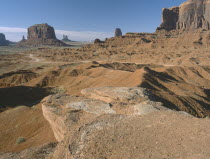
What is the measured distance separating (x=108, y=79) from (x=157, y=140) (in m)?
19.9

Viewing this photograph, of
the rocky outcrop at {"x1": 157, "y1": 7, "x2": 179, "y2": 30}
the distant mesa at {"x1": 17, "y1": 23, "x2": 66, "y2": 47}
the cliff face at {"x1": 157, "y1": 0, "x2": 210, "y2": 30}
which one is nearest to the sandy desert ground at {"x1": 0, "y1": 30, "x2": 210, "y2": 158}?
the cliff face at {"x1": 157, "y1": 0, "x2": 210, "y2": 30}

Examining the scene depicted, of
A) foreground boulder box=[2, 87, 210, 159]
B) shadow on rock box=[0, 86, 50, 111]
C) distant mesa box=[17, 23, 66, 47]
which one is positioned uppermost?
distant mesa box=[17, 23, 66, 47]

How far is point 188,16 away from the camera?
11250cm

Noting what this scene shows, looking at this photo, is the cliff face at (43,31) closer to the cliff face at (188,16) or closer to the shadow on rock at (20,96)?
the cliff face at (188,16)

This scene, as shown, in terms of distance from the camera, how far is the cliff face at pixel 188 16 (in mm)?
108675

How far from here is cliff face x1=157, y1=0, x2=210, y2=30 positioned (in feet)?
357

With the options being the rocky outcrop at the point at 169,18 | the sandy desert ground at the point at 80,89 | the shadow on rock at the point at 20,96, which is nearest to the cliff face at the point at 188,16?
the rocky outcrop at the point at 169,18

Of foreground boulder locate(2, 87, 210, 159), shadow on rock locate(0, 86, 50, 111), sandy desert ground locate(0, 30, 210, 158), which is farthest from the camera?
shadow on rock locate(0, 86, 50, 111)

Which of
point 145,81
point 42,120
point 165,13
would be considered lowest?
point 42,120

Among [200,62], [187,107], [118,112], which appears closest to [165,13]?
[200,62]

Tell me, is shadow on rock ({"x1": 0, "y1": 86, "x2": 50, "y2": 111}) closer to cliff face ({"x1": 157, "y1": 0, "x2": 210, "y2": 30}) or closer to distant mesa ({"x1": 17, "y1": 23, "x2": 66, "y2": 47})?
cliff face ({"x1": 157, "y1": 0, "x2": 210, "y2": 30})

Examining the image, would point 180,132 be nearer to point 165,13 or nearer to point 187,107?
point 187,107

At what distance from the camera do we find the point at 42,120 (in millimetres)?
14219

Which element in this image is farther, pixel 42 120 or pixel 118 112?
pixel 42 120
